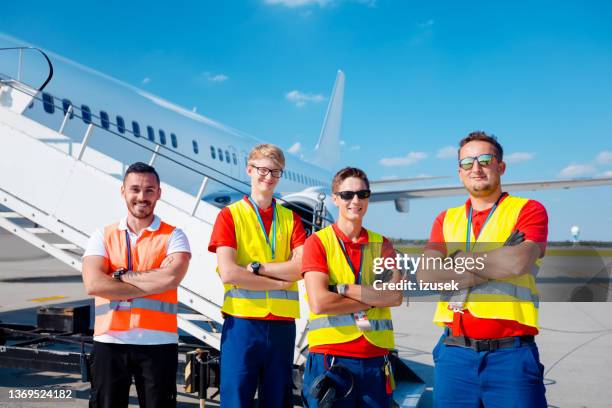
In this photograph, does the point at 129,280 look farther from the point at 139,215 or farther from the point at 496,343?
the point at 496,343

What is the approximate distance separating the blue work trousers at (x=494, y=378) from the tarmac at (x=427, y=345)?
8.97 ft

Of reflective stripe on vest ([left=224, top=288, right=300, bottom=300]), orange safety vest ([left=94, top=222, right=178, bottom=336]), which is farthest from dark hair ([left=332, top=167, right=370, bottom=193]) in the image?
orange safety vest ([left=94, top=222, right=178, bottom=336])

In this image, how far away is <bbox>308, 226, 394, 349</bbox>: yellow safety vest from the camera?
2.70m

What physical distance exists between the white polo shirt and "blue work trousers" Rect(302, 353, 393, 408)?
0.89m

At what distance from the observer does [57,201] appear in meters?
5.07

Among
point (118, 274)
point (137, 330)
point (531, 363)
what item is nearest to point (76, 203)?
point (118, 274)

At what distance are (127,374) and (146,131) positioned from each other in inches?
314

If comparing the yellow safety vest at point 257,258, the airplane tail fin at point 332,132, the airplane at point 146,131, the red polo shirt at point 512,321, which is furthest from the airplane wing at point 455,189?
the airplane tail fin at point 332,132

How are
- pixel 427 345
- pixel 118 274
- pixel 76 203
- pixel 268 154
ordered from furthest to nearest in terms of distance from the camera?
1. pixel 427 345
2. pixel 76 203
3. pixel 268 154
4. pixel 118 274

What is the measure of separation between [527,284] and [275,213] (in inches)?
59.8

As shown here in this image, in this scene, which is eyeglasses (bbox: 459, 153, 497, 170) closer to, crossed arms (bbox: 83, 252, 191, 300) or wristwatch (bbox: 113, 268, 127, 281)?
crossed arms (bbox: 83, 252, 191, 300)

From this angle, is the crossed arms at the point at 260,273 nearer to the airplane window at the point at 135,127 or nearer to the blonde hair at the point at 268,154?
the blonde hair at the point at 268,154

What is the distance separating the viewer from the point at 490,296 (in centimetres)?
255

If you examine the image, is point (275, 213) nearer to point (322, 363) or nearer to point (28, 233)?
point (322, 363)
